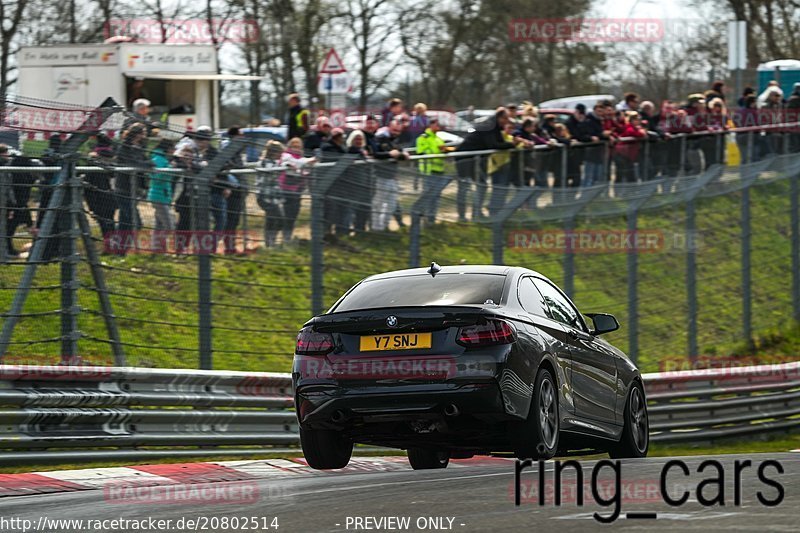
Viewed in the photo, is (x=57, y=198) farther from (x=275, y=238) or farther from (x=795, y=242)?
(x=795, y=242)

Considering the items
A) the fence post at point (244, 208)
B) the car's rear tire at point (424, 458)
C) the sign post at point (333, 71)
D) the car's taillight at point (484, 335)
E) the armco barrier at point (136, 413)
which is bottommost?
the car's rear tire at point (424, 458)

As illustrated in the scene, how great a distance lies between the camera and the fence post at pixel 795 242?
24750 millimetres

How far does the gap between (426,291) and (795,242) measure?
15.6m

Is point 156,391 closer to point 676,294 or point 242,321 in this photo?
point 242,321

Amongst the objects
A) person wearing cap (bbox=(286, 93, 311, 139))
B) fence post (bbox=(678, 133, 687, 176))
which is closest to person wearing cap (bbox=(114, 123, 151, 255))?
person wearing cap (bbox=(286, 93, 311, 139))

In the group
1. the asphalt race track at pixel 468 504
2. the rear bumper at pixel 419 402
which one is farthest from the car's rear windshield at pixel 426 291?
the asphalt race track at pixel 468 504

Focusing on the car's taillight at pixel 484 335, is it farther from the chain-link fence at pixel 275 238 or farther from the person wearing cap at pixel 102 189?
the person wearing cap at pixel 102 189

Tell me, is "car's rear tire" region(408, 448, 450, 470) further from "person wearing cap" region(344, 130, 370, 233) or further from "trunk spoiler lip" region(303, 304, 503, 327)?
"person wearing cap" region(344, 130, 370, 233)

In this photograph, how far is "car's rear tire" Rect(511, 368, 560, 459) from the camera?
10.1m

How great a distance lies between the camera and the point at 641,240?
20562 millimetres

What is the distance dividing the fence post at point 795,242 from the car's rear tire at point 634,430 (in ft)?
41.0

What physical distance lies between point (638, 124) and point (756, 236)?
9.14 feet

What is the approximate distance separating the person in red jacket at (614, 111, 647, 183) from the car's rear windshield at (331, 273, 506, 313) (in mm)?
13631

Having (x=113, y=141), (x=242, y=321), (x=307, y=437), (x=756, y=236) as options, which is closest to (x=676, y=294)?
(x=756, y=236)
